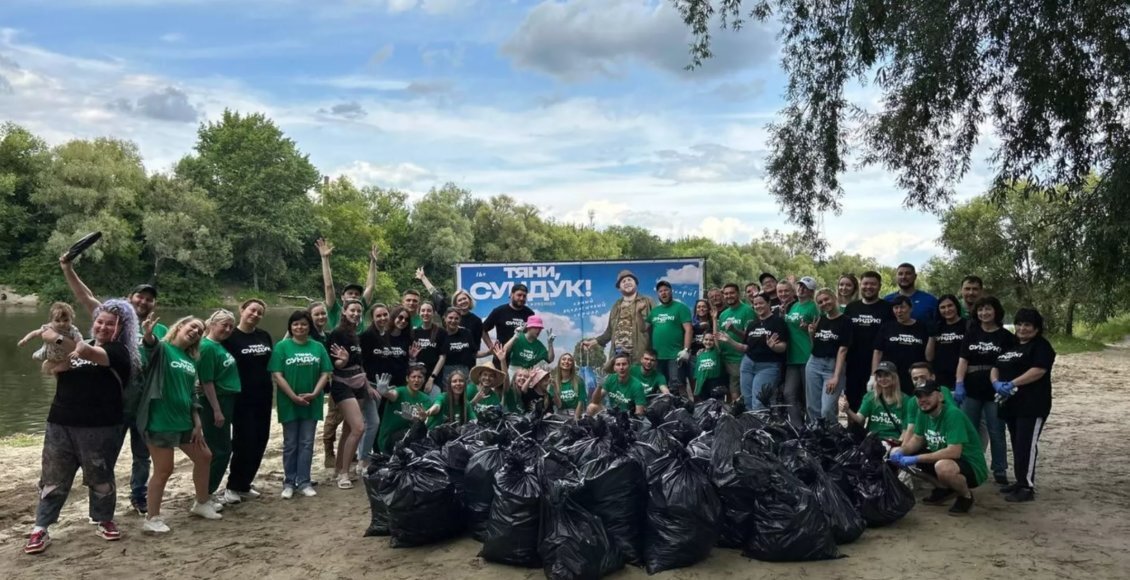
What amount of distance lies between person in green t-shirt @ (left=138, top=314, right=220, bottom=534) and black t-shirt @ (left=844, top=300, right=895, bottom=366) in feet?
16.9

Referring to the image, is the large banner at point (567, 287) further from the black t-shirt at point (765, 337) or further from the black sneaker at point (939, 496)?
the black sneaker at point (939, 496)

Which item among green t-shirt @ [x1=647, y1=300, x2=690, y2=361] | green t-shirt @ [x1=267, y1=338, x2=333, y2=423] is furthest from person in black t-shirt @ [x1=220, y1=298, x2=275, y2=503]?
green t-shirt @ [x1=647, y1=300, x2=690, y2=361]

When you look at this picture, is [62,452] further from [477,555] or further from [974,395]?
[974,395]

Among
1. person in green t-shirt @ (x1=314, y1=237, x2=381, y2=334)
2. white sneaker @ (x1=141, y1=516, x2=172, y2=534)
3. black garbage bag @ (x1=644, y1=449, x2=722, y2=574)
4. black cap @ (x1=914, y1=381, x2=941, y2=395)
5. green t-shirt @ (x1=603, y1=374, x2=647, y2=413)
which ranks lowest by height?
white sneaker @ (x1=141, y1=516, x2=172, y2=534)

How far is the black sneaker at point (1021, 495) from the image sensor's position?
579 cm

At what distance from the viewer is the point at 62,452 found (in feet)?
16.0

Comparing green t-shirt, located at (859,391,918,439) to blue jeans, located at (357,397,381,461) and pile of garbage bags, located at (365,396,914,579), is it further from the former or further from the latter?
blue jeans, located at (357,397,381,461)

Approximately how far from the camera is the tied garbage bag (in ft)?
13.8

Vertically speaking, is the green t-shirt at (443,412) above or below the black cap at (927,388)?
below

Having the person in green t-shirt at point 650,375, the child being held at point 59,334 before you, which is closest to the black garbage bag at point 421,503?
the child being held at point 59,334

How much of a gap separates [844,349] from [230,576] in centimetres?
495

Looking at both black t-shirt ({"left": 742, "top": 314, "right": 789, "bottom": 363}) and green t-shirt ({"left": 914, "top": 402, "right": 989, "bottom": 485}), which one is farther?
black t-shirt ({"left": 742, "top": 314, "right": 789, "bottom": 363})

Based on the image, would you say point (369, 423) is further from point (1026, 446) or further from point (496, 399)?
point (1026, 446)

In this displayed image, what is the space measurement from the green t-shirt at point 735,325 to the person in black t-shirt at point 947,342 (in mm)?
1687
